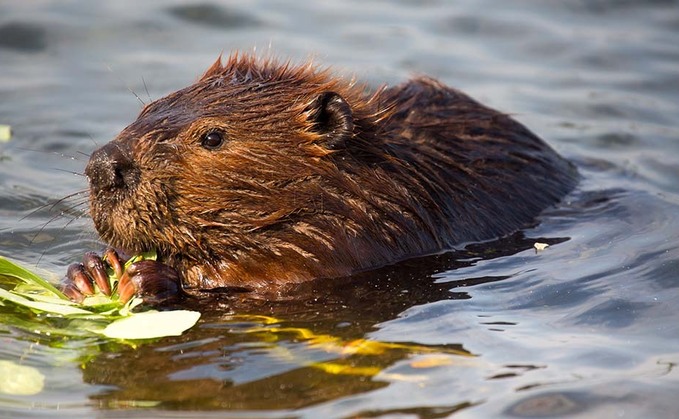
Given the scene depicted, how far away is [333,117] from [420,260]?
0.79 metres

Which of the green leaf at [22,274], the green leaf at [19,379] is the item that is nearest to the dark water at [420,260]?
the green leaf at [19,379]

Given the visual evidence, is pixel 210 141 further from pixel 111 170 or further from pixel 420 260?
pixel 420 260

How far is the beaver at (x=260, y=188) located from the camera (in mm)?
4746

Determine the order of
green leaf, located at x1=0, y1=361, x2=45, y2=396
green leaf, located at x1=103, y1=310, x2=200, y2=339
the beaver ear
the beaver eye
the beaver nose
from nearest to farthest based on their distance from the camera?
green leaf, located at x1=0, y1=361, x2=45, y2=396 → green leaf, located at x1=103, y1=310, x2=200, y2=339 → the beaver nose → the beaver eye → the beaver ear

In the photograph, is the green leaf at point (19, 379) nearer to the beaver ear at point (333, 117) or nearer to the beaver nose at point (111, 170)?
the beaver nose at point (111, 170)

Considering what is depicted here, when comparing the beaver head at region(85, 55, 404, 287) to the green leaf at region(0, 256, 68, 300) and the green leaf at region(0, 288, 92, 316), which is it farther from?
the green leaf at region(0, 288, 92, 316)

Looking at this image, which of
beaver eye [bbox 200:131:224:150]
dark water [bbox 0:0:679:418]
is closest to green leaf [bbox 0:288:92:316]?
dark water [bbox 0:0:679:418]

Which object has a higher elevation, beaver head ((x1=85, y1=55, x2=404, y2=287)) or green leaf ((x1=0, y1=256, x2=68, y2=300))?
beaver head ((x1=85, y1=55, x2=404, y2=287))

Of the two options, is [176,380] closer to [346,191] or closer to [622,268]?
[346,191]

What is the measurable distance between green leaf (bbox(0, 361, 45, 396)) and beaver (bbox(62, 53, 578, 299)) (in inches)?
25.7

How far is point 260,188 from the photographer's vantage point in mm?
4883

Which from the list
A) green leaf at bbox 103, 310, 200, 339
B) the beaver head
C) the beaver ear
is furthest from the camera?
the beaver ear

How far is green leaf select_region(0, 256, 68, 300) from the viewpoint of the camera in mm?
4660

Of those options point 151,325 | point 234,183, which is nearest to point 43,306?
point 151,325
